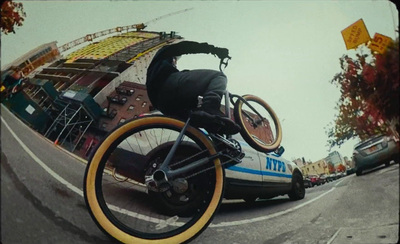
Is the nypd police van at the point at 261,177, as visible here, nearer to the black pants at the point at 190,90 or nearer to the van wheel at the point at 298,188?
the van wheel at the point at 298,188

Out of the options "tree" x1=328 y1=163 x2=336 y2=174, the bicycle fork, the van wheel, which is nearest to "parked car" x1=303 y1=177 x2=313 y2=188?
the van wheel

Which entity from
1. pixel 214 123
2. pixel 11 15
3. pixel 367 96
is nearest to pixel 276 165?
pixel 214 123

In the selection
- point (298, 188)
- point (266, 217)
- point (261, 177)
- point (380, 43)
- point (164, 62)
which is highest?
point (164, 62)

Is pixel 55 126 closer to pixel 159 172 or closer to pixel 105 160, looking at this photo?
pixel 105 160

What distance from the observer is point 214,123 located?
152cm

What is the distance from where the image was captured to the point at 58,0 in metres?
1.47

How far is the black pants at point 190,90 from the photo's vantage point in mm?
1506

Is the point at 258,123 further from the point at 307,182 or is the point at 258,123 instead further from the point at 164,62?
the point at 164,62

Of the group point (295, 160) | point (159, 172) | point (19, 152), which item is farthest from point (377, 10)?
point (19, 152)

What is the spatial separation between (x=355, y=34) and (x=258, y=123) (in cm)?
75

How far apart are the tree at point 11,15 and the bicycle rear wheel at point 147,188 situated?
2.47 ft

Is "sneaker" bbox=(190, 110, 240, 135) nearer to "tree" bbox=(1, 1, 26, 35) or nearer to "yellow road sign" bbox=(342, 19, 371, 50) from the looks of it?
"yellow road sign" bbox=(342, 19, 371, 50)

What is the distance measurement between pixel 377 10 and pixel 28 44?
6.51 ft

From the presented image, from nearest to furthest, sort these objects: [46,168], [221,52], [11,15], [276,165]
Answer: [46,168] → [11,15] → [221,52] → [276,165]
